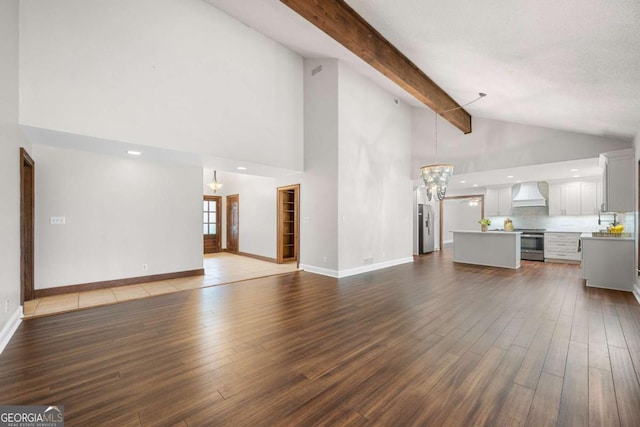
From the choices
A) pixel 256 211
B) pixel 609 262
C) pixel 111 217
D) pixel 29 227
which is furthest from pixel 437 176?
pixel 29 227

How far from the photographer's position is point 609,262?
478 centimetres

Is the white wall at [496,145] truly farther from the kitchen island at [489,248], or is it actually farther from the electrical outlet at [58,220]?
the electrical outlet at [58,220]

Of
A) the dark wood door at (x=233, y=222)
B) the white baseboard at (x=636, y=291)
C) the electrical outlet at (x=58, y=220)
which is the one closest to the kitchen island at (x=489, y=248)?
the white baseboard at (x=636, y=291)

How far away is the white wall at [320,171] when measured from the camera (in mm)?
5746

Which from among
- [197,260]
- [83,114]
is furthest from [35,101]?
[197,260]

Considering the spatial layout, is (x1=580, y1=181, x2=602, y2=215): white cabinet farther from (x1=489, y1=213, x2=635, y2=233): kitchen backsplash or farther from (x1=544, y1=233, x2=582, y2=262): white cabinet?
(x1=544, y1=233, x2=582, y2=262): white cabinet

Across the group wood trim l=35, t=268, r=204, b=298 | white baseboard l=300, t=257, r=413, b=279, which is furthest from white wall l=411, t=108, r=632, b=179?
wood trim l=35, t=268, r=204, b=298

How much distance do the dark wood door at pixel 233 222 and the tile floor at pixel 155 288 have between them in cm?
177

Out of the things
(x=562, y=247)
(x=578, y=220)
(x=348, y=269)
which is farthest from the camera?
(x=578, y=220)

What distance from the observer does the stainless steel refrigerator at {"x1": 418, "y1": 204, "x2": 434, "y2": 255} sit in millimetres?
9398

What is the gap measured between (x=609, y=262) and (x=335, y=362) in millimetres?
5584

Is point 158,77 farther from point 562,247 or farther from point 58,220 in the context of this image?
point 562,247

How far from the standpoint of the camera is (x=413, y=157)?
26.0 feet

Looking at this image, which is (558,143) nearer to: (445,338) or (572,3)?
(572,3)
